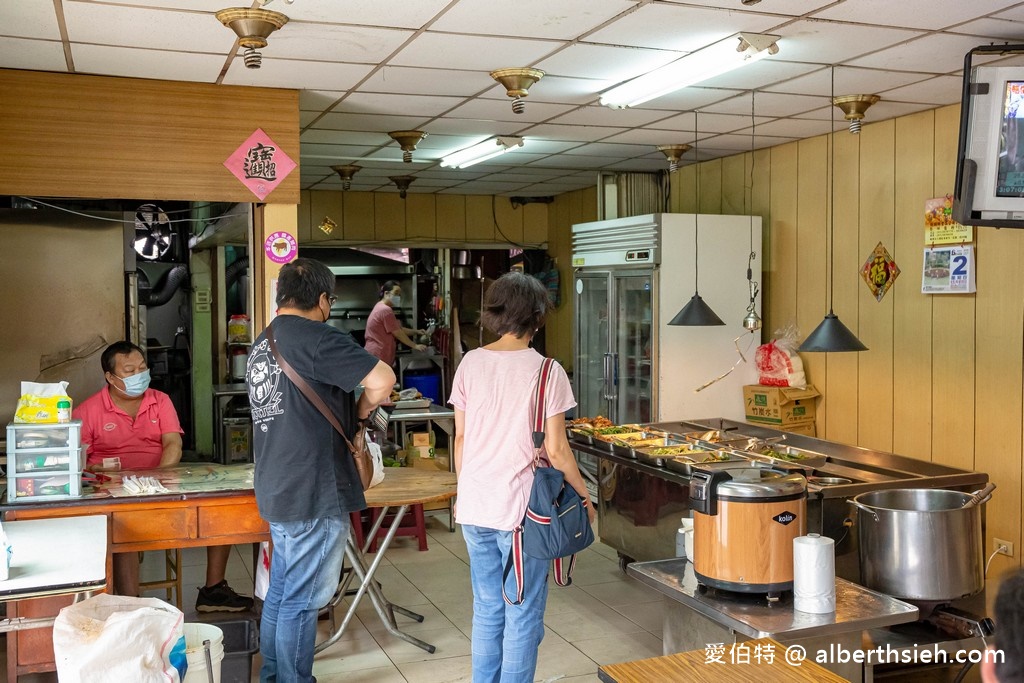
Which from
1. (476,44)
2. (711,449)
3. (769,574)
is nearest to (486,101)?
(476,44)

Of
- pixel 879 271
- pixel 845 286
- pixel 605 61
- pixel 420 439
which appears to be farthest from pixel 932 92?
pixel 420 439

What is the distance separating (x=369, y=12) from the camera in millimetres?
3699

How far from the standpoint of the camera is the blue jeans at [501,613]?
3.22m

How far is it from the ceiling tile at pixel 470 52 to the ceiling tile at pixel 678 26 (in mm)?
320

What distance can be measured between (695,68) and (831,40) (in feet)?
2.11

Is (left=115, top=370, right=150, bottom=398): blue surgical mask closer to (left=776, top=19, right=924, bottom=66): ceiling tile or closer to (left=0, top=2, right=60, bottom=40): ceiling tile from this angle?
(left=0, top=2, right=60, bottom=40): ceiling tile

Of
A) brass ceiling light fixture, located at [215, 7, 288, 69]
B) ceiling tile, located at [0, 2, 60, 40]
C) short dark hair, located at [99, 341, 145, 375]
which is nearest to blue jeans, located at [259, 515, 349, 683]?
short dark hair, located at [99, 341, 145, 375]

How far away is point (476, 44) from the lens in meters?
4.19

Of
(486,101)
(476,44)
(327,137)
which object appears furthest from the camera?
(327,137)

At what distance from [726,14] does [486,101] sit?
6.45 ft

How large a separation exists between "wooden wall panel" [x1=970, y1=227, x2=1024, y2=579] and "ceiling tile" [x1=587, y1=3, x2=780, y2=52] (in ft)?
7.17

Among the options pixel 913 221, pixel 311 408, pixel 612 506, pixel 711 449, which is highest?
pixel 913 221

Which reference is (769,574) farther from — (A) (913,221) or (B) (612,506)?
(A) (913,221)

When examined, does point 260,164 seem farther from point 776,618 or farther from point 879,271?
point 879,271
